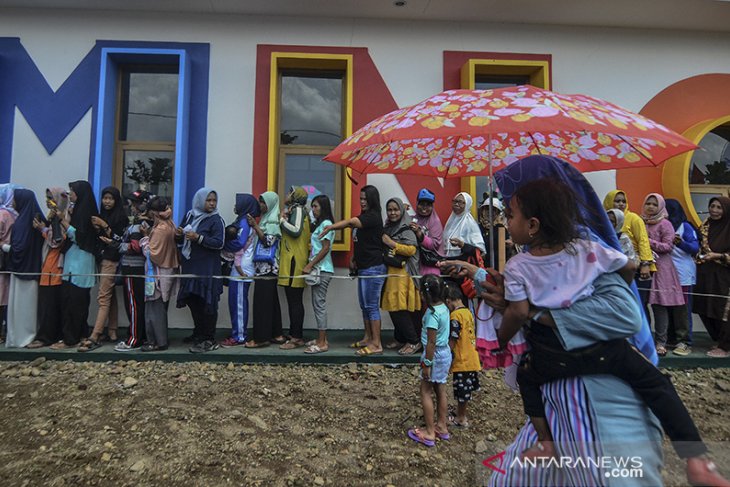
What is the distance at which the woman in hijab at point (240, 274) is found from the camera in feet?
16.0

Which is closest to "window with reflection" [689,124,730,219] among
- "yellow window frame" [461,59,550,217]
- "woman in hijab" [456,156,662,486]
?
"yellow window frame" [461,59,550,217]

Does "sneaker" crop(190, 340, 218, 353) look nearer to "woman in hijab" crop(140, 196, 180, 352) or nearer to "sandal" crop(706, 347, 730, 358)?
"woman in hijab" crop(140, 196, 180, 352)

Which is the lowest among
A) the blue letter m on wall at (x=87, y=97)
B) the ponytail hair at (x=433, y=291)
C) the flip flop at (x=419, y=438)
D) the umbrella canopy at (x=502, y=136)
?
the flip flop at (x=419, y=438)

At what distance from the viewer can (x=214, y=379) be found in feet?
13.2

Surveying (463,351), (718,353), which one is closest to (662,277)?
(718,353)

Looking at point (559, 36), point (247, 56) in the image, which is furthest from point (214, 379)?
point (559, 36)

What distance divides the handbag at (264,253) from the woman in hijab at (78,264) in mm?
1771

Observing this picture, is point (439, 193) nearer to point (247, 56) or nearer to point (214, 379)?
point (247, 56)

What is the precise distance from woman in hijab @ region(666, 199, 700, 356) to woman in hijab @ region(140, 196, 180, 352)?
18.6 ft

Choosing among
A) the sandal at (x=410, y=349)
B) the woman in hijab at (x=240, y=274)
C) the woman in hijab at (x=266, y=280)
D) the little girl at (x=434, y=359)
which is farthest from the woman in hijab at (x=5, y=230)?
the little girl at (x=434, y=359)

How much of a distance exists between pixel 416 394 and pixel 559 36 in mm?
5242

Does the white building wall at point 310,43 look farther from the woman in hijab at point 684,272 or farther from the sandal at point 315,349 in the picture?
the woman in hijab at point 684,272

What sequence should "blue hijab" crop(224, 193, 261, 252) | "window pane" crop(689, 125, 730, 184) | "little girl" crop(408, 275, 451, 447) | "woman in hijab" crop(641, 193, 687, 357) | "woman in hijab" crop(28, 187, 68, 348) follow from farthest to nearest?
"window pane" crop(689, 125, 730, 184) < "blue hijab" crop(224, 193, 261, 252) < "woman in hijab" crop(641, 193, 687, 357) < "woman in hijab" crop(28, 187, 68, 348) < "little girl" crop(408, 275, 451, 447)

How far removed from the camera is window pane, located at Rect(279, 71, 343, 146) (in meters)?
5.94
